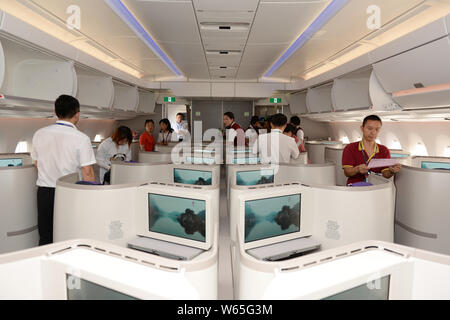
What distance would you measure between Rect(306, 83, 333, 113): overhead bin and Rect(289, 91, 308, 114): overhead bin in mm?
1289

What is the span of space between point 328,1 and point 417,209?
7.78 ft

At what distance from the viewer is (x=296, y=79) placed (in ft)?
30.5

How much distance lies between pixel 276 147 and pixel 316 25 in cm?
163

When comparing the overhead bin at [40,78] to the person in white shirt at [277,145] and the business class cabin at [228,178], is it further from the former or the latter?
the person in white shirt at [277,145]

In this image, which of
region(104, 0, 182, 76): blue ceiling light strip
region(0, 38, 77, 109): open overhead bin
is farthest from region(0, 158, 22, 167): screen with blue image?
region(104, 0, 182, 76): blue ceiling light strip

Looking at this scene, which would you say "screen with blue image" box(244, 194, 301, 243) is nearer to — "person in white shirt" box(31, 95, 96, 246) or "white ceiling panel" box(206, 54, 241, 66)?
"person in white shirt" box(31, 95, 96, 246)

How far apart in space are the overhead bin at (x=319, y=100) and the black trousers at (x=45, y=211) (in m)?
6.91

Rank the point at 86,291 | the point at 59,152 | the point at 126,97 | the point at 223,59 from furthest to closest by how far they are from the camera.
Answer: the point at 126,97
the point at 223,59
the point at 59,152
the point at 86,291

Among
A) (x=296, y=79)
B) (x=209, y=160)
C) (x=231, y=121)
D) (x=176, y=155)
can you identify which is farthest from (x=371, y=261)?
(x=296, y=79)

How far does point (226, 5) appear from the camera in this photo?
325cm

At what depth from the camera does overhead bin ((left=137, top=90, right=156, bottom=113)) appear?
9.97 m

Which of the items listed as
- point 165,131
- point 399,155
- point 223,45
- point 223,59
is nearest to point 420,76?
point 399,155

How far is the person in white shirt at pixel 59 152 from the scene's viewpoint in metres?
2.74

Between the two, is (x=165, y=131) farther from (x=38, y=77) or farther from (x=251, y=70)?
(x=38, y=77)
